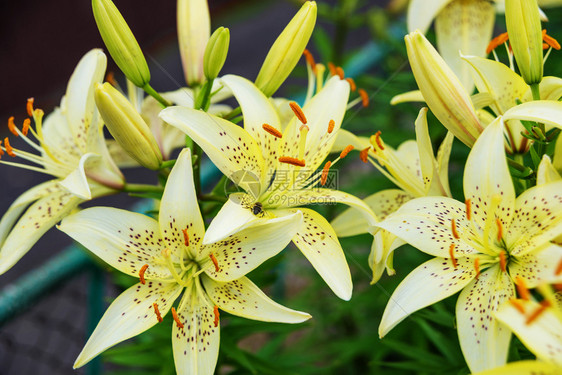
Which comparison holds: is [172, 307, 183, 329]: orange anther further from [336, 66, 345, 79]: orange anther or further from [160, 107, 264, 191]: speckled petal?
[336, 66, 345, 79]: orange anther

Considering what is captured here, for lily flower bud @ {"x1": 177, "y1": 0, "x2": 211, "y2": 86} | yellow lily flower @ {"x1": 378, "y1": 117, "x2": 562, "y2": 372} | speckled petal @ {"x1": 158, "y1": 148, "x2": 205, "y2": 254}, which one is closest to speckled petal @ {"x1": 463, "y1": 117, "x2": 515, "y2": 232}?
yellow lily flower @ {"x1": 378, "y1": 117, "x2": 562, "y2": 372}

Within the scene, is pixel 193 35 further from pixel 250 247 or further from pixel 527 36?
pixel 527 36

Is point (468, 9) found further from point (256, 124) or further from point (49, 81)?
point (49, 81)

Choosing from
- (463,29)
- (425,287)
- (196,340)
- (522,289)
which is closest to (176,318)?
(196,340)

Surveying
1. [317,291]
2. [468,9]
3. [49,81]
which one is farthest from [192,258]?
[49,81]

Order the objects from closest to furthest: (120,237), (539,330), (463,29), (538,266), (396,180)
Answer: (539,330), (538,266), (120,237), (396,180), (463,29)

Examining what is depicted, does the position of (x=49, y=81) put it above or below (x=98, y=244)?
below
